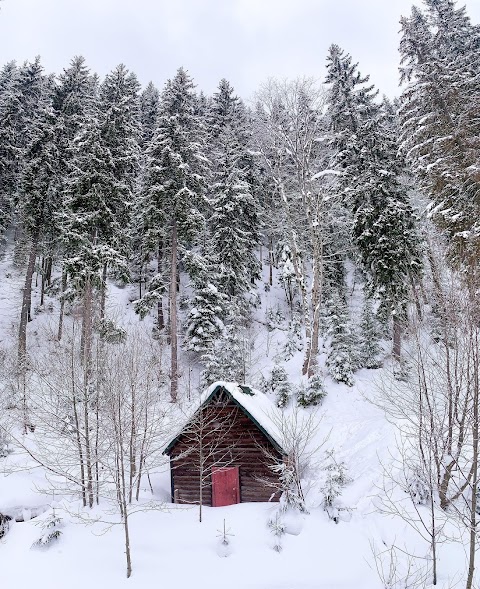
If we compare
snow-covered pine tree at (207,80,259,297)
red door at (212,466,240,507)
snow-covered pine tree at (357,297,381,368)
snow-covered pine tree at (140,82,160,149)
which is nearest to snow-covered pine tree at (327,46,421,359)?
snow-covered pine tree at (357,297,381,368)

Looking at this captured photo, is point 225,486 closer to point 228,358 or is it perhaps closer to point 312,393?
point 312,393

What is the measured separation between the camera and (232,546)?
13227mm

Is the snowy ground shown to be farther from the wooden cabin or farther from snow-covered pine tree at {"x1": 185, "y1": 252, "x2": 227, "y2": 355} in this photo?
snow-covered pine tree at {"x1": 185, "y1": 252, "x2": 227, "y2": 355}

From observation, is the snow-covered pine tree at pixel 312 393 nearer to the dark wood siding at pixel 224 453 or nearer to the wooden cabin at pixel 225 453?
the wooden cabin at pixel 225 453

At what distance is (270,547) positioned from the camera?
13.1 metres

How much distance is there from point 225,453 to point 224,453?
0.68 feet

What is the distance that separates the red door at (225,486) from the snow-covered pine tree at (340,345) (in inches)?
336

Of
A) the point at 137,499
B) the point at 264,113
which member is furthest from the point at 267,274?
the point at 137,499

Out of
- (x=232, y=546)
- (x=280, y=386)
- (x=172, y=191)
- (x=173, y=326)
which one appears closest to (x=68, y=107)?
(x=172, y=191)

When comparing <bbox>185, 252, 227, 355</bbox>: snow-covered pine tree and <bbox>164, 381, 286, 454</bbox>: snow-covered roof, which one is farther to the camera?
<bbox>185, 252, 227, 355</bbox>: snow-covered pine tree

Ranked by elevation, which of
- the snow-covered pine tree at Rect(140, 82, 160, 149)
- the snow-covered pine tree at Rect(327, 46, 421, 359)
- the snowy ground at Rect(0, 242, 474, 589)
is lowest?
the snowy ground at Rect(0, 242, 474, 589)

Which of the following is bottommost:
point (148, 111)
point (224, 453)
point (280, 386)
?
point (224, 453)

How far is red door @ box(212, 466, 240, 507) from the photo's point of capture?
55.3 feet

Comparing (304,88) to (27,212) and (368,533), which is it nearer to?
(27,212)
